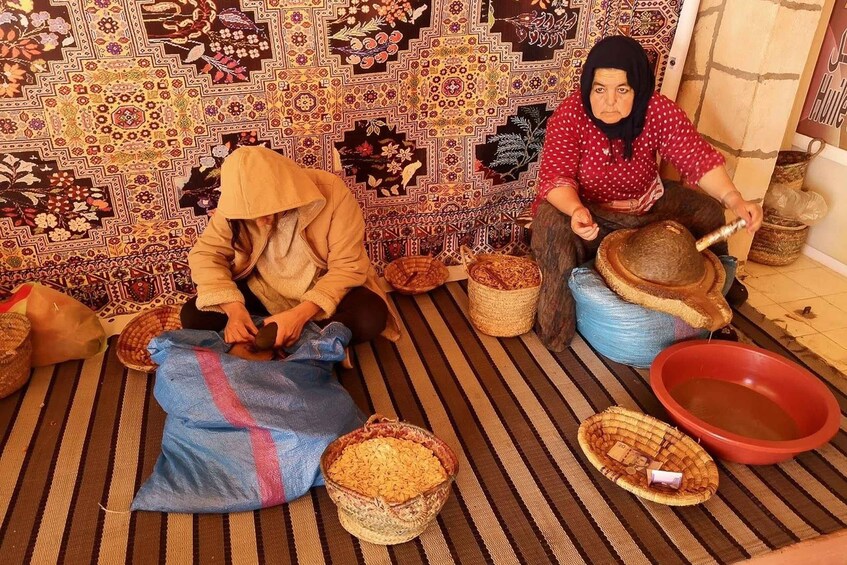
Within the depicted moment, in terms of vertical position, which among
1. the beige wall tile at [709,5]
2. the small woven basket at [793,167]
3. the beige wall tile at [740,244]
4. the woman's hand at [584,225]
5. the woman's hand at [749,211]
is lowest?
the beige wall tile at [740,244]

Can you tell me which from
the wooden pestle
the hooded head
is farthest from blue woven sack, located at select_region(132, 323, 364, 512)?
the wooden pestle

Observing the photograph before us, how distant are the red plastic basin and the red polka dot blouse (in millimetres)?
A: 679

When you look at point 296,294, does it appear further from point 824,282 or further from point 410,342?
point 824,282

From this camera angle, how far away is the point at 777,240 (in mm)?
3080

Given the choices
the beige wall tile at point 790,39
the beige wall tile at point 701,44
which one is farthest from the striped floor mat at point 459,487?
the beige wall tile at point 701,44

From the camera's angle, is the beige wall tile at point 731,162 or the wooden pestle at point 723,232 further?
the beige wall tile at point 731,162

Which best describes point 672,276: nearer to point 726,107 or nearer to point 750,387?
point 750,387

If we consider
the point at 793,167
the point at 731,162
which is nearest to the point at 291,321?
the point at 731,162

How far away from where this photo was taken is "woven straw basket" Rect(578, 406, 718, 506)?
5.83 feet

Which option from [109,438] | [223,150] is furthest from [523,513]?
[223,150]

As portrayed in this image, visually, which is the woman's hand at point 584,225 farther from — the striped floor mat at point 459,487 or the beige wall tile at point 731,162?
the beige wall tile at point 731,162

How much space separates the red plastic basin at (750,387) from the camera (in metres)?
1.84

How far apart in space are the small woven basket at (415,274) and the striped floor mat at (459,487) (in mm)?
408

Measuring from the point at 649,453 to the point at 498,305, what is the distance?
0.79m
